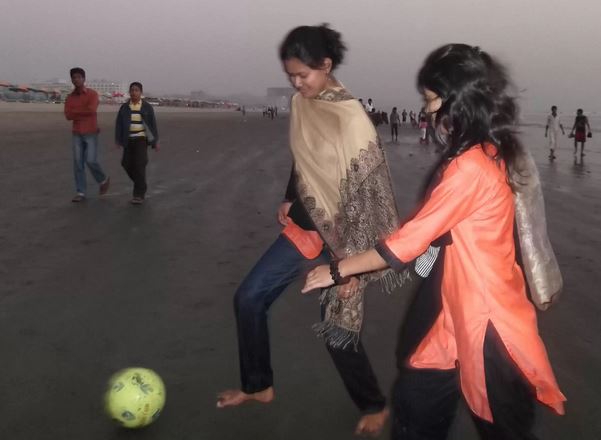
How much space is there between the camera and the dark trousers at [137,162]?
30.9ft

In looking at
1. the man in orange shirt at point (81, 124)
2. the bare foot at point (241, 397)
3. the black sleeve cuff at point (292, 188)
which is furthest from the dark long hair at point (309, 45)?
the man in orange shirt at point (81, 124)

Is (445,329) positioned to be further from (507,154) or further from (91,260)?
(91,260)

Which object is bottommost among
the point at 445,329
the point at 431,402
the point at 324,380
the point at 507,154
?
the point at 324,380

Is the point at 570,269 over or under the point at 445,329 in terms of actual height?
under

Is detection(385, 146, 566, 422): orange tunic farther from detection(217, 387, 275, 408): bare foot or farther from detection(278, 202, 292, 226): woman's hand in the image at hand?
detection(217, 387, 275, 408): bare foot

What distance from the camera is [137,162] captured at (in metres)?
9.46

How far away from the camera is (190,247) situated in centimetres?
681

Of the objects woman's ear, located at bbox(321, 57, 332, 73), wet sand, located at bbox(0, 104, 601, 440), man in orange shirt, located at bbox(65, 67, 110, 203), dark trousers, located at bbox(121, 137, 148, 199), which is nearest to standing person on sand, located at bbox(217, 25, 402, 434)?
woman's ear, located at bbox(321, 57, 332, 73)

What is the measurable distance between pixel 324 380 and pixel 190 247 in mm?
3460

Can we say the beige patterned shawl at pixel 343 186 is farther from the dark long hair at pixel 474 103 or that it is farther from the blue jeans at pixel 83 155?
the blue jeans at pixel 83 155

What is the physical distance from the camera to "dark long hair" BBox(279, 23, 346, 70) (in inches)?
110

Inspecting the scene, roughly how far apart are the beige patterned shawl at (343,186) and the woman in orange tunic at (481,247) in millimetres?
638

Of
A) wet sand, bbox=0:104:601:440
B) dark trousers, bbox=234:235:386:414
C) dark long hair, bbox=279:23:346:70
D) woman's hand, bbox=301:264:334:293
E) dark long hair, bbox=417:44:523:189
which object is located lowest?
wet sand, bbox=0:104:601:440

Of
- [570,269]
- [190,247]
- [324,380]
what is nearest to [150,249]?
[190,247]
